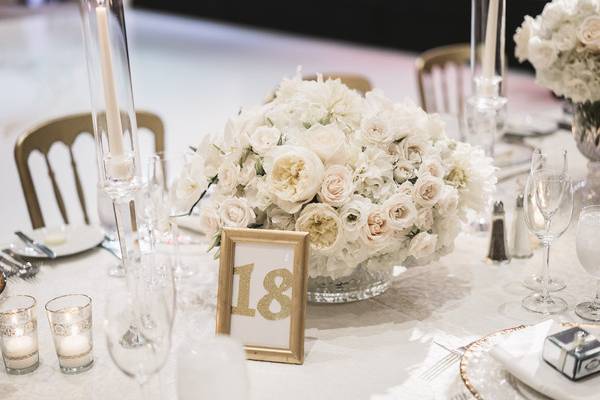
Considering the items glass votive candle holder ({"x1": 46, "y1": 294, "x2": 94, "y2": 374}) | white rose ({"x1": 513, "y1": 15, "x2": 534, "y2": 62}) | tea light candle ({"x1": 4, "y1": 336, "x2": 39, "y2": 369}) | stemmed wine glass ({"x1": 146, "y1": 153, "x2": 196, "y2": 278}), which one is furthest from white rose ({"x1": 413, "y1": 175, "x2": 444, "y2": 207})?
white rose ({"x1": 513, "y1": 15, "x2": 534, "y2": 62})

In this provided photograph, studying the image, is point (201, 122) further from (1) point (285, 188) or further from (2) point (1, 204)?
(1) point (285, 188)

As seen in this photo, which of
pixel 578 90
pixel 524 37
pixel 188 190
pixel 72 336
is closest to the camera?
pixel 72 336

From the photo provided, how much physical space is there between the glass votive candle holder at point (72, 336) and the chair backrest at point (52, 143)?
917mm

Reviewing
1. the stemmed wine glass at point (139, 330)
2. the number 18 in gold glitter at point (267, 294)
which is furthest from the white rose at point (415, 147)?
the stemmed wine glass at point (139, 330)

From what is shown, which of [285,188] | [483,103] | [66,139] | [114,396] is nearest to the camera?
[114,396]

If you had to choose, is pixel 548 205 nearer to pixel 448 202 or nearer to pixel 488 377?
pixel 448 202

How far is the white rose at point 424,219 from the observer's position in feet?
4.82

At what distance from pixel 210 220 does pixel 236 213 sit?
0.19ft

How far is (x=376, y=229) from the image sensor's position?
1423mm

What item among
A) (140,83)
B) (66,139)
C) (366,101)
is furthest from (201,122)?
(366,101)

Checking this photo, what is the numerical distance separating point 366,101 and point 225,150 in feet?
0.96

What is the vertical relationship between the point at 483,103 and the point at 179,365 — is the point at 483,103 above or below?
above

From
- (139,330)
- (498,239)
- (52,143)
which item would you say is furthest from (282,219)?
(52,143)

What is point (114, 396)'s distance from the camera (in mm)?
1290
